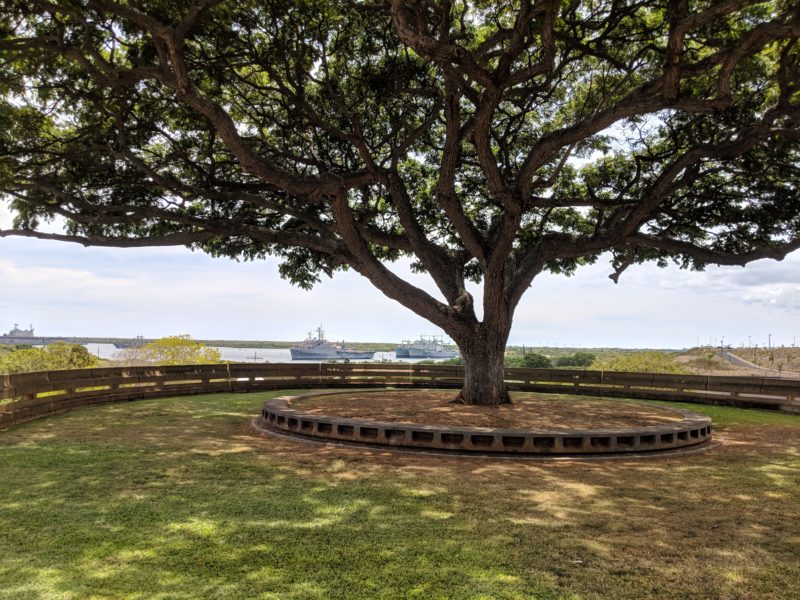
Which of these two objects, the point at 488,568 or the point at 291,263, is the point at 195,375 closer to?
the point at 291,263

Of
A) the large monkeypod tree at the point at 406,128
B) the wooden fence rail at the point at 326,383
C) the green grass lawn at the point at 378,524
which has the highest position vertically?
the large monkeypod tree at the point at 406,128

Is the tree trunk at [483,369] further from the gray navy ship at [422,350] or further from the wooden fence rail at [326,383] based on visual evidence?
the gray navy ship at [422,350]

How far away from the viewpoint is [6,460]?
7.10m

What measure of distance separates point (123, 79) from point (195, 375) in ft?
29.3

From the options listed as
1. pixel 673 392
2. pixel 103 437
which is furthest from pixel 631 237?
pixel 103 437

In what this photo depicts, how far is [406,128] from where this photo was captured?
14117 mm

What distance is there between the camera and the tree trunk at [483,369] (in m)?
12.4

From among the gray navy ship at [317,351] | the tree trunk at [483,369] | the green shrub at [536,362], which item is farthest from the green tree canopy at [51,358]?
the gray navy ship at [317,351]

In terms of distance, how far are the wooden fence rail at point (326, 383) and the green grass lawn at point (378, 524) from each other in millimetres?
3141

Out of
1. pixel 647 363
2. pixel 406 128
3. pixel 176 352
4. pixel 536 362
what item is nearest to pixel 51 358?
pixel 176 352

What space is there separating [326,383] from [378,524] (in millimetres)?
13631

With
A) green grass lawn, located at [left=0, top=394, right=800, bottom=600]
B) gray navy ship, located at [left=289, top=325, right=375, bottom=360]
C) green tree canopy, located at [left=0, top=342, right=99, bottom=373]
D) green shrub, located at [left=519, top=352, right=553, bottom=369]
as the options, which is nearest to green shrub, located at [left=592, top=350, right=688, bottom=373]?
green shrub, located at [left=519, top=352, right=553, bottom=369]

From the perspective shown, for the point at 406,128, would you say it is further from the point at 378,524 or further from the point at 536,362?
the point at 536,362

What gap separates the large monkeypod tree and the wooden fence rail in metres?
3.52
